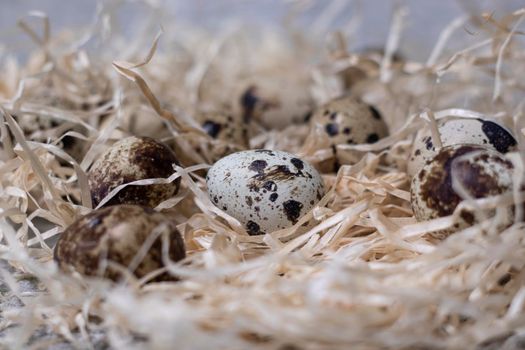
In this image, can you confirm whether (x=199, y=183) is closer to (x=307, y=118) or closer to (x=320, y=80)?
(x=307, y=118)

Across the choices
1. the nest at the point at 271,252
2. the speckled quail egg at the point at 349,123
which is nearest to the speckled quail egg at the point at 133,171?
the nest at the point at 271,252

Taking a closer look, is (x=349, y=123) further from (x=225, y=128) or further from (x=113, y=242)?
(x=113, y=242)

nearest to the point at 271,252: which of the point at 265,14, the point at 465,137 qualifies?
the point at 465,137

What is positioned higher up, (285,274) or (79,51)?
(79,51)

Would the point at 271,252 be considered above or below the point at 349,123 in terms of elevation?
below

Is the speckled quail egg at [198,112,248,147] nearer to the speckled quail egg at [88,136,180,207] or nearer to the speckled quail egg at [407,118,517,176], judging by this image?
the speckled quail egg at [88,136,180,207]

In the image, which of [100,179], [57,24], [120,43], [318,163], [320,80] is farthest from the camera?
[57,24]

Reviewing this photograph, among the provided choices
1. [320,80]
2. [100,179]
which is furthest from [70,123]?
[320,80]

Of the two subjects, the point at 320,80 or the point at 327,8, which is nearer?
the point at 320,80
